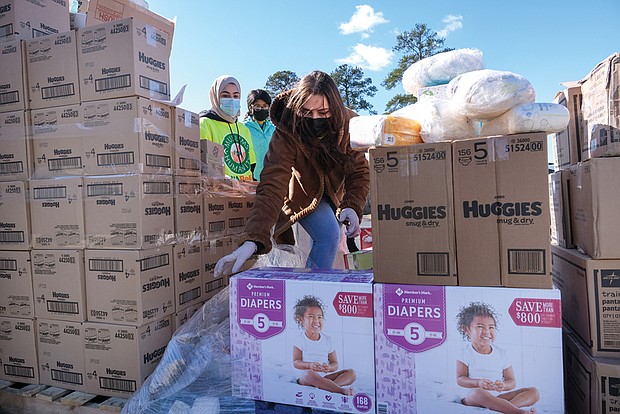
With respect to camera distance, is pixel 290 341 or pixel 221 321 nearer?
pixel 290 341

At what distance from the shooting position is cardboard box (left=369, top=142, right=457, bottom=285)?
4.66 ft

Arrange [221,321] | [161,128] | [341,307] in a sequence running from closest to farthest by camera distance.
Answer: [341,307]
[221,321]
[161,128]

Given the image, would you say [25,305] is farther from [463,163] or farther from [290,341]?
[463,163]

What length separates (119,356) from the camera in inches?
78.2

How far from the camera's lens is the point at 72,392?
2.04m

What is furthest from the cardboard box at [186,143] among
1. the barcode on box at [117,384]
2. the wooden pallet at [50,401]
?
the wooden pallet at [50,401]

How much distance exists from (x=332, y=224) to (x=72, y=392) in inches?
58.7

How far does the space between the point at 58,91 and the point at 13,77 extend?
293 mm

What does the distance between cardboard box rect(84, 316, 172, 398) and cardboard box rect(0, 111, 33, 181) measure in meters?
0.86

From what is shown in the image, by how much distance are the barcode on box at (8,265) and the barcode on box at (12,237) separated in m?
0.10

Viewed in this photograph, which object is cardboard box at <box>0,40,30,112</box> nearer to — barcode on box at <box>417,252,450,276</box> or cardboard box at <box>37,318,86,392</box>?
cardboard box at <box>37,318,86,392</box>

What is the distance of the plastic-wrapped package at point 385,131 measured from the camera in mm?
1538

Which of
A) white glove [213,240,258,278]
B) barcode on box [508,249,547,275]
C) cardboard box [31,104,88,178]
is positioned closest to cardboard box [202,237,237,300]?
white glove [213,240,258,278]

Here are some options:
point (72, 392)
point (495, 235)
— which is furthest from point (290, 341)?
point (72, 392)
